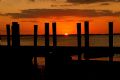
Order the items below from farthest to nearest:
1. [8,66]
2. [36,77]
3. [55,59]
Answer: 1. [36,77]
2. [8,66]
3. [55,59]

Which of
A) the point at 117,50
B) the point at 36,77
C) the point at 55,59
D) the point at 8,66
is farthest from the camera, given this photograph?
the point at 117,50

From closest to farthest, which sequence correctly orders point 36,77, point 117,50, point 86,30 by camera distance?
point 36,77 < point 117,50 < point 86,30

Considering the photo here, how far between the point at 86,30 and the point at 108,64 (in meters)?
9.49

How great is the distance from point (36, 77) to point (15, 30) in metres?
5.87

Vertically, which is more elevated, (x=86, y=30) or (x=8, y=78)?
(x=86, y=30)

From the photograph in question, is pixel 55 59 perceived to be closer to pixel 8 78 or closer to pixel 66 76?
pixel 66 76

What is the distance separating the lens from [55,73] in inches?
483

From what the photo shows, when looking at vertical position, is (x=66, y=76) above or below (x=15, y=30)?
below

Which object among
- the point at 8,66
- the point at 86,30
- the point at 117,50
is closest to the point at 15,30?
the point at 86,30

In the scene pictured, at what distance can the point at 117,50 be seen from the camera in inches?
806

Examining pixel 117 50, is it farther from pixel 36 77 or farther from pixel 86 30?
pixel 36 77

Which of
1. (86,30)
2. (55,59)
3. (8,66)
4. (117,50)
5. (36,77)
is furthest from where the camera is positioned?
(86,30)

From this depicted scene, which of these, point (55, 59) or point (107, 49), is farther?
point (107, 49)

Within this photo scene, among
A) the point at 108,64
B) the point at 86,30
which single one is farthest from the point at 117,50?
the point at 108,64
